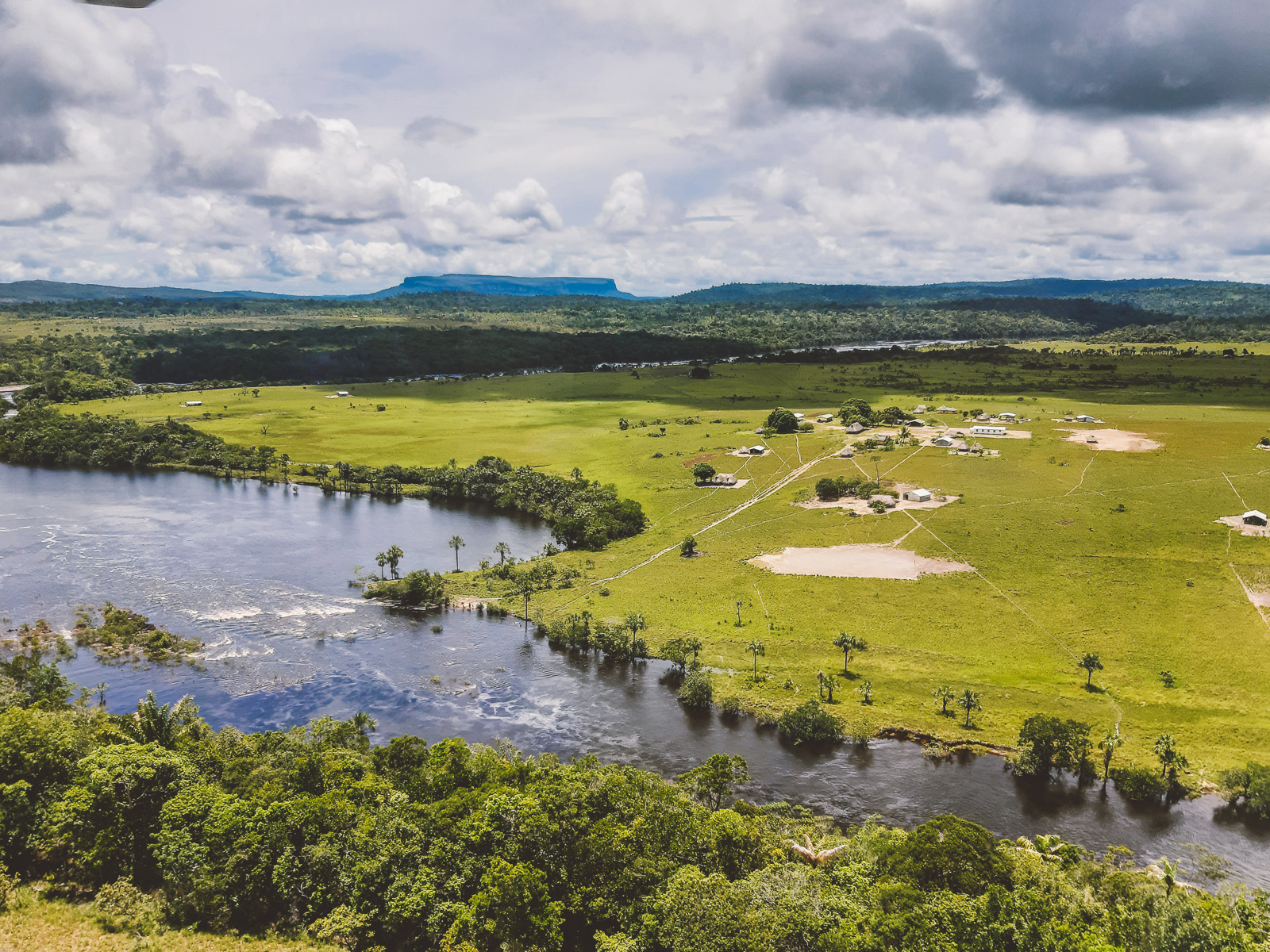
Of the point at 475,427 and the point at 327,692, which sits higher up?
the point at 475,427

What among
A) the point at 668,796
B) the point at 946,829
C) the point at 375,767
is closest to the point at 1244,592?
the point at 946,829

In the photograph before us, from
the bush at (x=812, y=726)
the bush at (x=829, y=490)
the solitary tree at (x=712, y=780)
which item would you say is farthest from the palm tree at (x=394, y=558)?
the bush at (x=829, y=490)

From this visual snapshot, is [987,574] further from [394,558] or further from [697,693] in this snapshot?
[394,558]

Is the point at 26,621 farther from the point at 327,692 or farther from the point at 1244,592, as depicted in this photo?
the point at 1244,592

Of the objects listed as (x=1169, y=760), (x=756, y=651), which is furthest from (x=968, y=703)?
(x=756, y=651)

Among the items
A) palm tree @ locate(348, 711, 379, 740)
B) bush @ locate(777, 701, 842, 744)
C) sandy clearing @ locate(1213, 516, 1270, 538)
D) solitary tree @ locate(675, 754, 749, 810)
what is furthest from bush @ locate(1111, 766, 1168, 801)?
palm tree @ locate(348, 711, 379, 740)

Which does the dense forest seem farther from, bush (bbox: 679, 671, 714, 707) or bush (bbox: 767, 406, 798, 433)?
bush (bbox: 767, 406, 798, 433)
